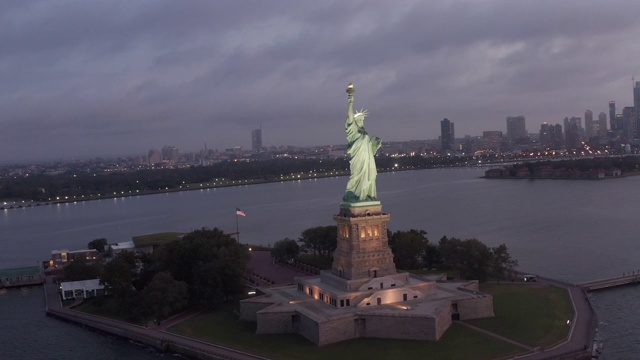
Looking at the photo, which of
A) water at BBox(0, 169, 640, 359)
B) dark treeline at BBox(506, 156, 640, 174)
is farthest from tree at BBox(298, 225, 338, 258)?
dark treeline at BBox(506, 156, 640, 174)

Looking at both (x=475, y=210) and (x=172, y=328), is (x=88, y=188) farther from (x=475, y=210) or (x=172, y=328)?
(x=172, y=328)

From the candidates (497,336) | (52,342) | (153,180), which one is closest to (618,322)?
(497,336)

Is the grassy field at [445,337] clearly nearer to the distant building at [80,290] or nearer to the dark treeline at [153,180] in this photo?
the distant building at [80,290]

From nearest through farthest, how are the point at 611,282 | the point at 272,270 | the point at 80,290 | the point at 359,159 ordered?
the point at 359,159
the point at 611,282
the point at 80,290
the point at 272,270

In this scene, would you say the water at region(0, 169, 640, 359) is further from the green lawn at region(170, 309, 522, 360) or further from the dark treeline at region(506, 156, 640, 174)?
the dark treeline at region(506, 156, 640, 174)

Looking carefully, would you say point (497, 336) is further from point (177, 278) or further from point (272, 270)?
point (272, 270)

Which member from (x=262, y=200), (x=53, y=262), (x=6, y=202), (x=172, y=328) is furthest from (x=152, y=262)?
(x=6, y=202)

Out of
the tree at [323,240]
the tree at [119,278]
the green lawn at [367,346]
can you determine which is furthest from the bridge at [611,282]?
the tree at [119,278]
